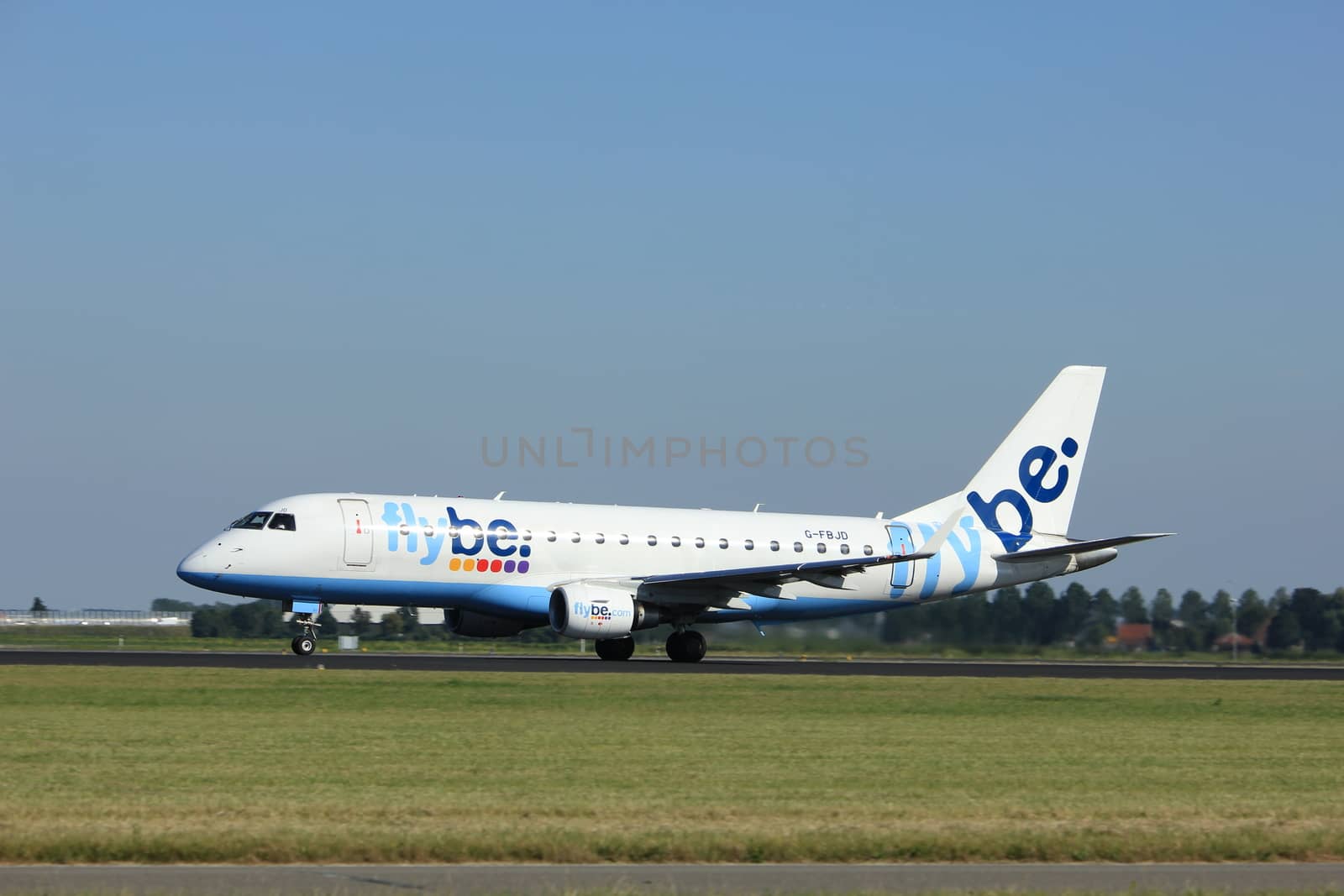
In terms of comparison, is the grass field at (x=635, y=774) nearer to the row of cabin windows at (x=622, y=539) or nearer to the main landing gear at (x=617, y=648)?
the row of cabin windows at (x=622, y=539)

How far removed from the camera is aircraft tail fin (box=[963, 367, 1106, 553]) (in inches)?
1938

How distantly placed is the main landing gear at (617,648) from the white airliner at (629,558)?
4 centimetres

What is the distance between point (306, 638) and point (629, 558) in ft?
27.6

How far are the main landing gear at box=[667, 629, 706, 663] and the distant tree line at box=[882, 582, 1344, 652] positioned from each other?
27.2ft

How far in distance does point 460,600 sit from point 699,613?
20.2 feet

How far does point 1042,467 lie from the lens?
50000 mm

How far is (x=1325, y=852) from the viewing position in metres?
13.5

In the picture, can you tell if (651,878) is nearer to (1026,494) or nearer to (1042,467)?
(1026,494)

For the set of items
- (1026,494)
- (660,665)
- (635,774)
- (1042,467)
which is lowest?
(635,774)

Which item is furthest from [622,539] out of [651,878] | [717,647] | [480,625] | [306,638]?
[651,878]

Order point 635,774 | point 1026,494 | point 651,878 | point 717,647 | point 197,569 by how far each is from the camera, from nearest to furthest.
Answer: point 651,878, point 635,774, point 197,569, point 1026,494, point 717,647

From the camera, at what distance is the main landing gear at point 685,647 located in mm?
42375

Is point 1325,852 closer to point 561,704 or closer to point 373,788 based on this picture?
point 373,788

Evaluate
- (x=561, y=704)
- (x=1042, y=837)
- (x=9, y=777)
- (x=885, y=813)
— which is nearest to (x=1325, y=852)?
(x=1042, y=837)
